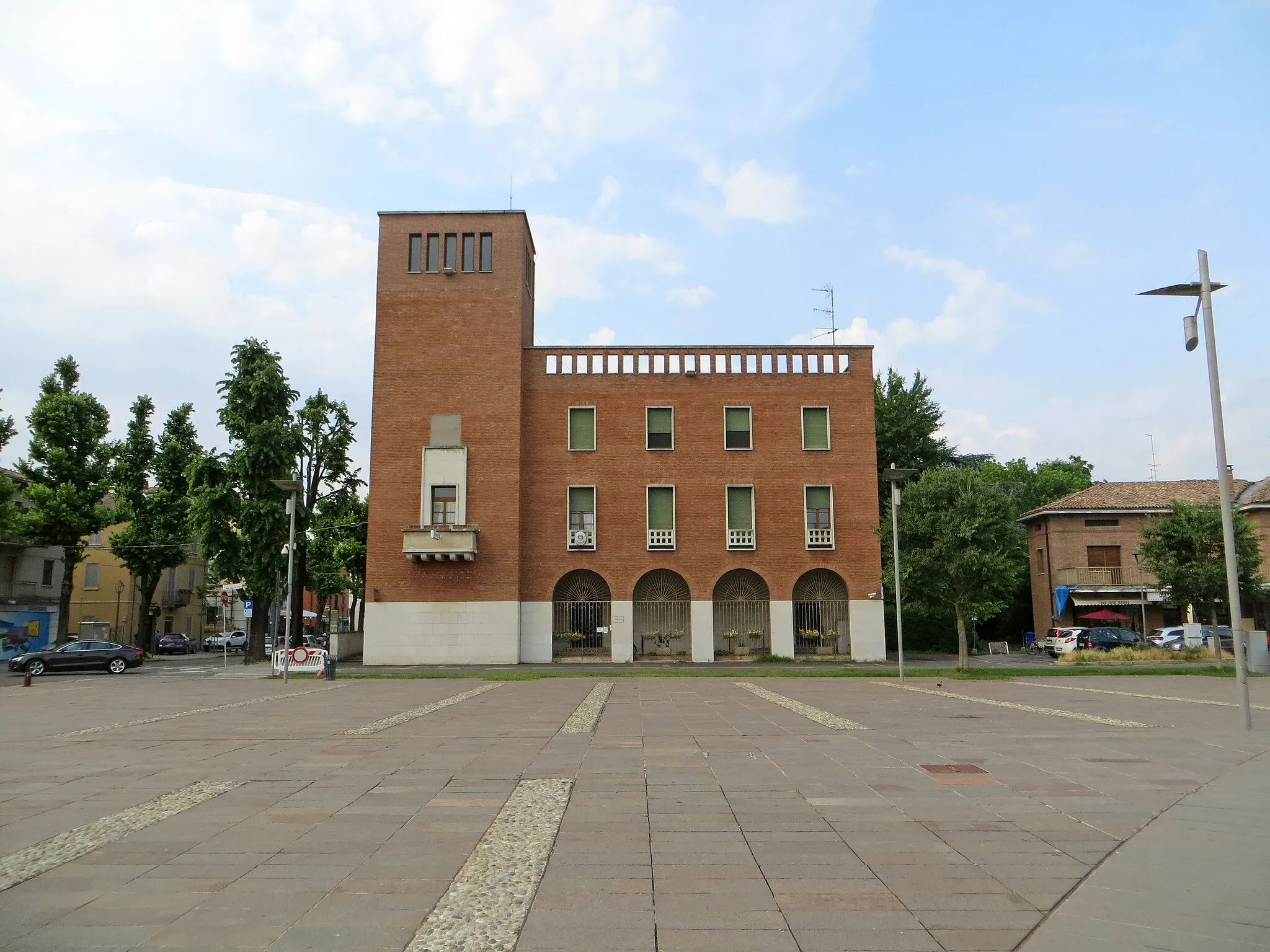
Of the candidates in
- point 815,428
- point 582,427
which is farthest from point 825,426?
point 582,427

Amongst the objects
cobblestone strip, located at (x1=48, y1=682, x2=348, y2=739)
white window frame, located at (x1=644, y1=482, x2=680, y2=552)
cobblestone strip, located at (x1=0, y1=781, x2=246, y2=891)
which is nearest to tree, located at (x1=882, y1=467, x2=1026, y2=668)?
white window frame, located at (x1=644, y1=482, x2=680, y2=552)

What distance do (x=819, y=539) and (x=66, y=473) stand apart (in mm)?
34769

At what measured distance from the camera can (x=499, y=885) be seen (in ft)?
17.4

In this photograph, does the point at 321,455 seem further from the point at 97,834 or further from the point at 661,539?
the point at 97,834

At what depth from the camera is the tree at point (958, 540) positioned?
1054 inches

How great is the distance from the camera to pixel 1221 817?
7.07 metres

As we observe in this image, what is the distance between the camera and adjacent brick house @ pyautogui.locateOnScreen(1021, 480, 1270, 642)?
46156 millimetres

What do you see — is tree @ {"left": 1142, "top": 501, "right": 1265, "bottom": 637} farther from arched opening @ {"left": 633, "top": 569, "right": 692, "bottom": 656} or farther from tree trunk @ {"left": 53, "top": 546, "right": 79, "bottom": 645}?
tree trunk @ {"left": 53, "top": 546, "right": 79, "bottom": 645}

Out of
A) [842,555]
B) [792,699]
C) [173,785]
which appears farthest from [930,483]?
[173,785]

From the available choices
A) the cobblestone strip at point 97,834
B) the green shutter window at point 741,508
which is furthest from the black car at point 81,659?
the cobblestone strip at point 97,834

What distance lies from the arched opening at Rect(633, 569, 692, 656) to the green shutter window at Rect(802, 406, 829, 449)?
8136 mm

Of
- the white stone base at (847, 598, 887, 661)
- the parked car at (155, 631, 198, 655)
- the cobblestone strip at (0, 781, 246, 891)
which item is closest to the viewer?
the cobblestone strip at (0, 781, 246, 891)

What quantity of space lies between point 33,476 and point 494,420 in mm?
23044

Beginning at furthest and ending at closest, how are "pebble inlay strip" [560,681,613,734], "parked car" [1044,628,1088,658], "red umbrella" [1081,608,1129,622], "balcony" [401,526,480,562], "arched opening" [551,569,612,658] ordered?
"red umbrella" [1081,608,1129,622] → "parked car" [1044,628,1088,658] → "arched opening" [551,569,612,658] → "balcony" [401,526,480,562] → "pebble inlay strip" [560,681,613,734]
